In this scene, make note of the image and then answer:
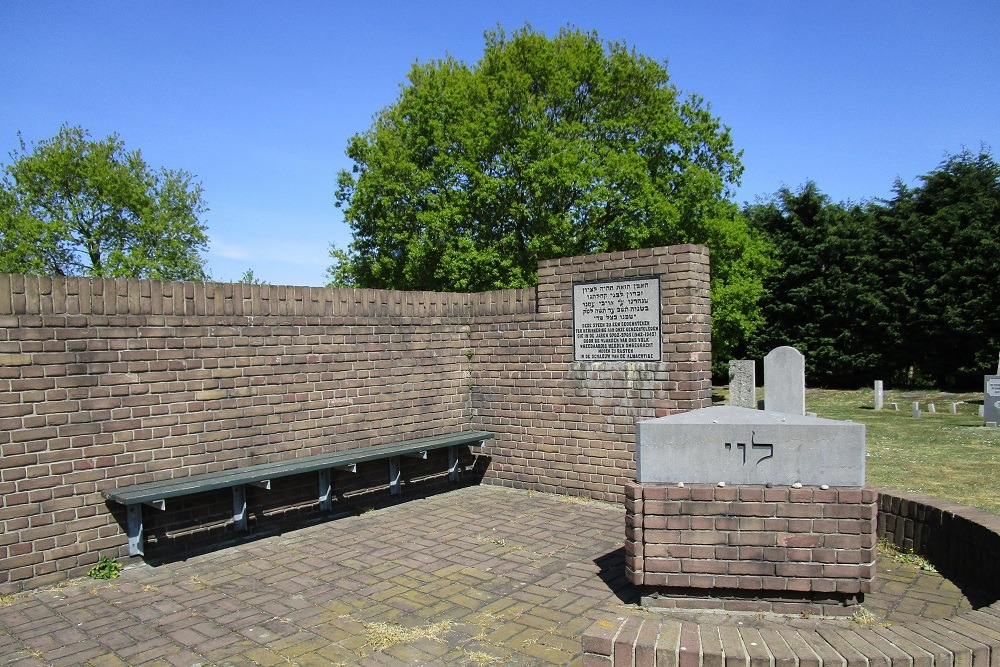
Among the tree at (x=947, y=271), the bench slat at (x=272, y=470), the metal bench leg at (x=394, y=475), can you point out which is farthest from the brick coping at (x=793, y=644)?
the tree at (x=947, y=271)

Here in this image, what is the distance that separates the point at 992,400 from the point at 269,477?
53.5 feet

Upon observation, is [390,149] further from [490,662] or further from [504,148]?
[490,662]

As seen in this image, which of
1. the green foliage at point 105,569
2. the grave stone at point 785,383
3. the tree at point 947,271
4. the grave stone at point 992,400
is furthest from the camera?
the tree at point 947,271

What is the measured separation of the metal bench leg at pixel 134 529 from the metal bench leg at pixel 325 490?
180cm

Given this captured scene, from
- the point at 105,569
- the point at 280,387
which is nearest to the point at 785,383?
the point at 280,387

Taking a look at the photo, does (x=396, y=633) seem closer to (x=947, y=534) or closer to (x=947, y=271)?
(x=947, y=534)

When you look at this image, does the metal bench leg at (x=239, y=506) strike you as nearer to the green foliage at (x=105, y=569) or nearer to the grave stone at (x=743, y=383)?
the green foliage at (x=105, y=569)

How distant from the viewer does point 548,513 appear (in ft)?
24.0

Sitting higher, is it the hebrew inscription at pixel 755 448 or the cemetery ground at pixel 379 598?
the hebrew inscription at pixel 755 448

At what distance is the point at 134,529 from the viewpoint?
565cm

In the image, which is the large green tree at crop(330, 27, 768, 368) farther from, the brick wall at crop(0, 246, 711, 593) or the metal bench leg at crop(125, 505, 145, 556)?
→ the metal bench leg at crop(125, 505, 145, 556)

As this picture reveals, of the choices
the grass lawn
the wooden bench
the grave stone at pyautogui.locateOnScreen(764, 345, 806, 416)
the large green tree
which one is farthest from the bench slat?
the large green tree

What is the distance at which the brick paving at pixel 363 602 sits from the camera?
4.03m

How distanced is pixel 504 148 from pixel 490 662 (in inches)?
735
